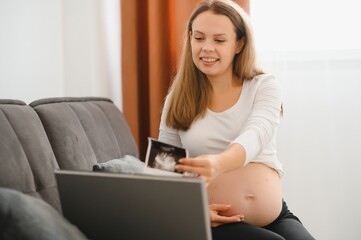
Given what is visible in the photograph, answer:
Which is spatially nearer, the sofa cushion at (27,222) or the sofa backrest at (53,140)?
the sofa cushion at (27,222)

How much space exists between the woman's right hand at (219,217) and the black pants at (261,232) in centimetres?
2

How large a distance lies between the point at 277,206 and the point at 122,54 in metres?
1.26

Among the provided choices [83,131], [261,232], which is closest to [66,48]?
[83,131]

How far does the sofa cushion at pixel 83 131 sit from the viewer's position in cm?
159

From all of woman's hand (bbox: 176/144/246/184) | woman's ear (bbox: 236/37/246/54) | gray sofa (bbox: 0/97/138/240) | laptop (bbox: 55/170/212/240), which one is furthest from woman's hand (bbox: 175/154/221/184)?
woman's ear (bbox: 236/37/246/54)

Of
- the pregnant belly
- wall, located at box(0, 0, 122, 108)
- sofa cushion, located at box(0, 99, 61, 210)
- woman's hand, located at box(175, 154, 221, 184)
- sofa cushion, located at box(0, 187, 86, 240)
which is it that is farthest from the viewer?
wall, located at box(0, 0, 122, 108)

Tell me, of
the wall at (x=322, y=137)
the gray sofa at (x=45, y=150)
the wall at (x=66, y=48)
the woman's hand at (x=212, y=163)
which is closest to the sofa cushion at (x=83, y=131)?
the gray sofa at (x=45, y=150)

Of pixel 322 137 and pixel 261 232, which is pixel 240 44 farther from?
pixel 322 137

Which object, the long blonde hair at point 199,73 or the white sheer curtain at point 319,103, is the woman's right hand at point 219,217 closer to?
the long blonde hair at point 199,73

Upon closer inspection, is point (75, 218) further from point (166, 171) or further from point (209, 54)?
point (209, 54)

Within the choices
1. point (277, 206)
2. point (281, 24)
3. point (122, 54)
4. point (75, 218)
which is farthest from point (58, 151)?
point (281, 24)

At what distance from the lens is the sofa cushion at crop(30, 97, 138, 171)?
5.22 ft

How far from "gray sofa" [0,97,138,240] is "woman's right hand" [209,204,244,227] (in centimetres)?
48

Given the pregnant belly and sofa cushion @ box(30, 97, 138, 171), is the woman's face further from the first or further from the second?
sofa cushion @ box(30, 97, 138, 171)
